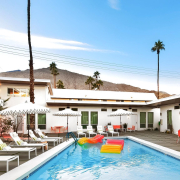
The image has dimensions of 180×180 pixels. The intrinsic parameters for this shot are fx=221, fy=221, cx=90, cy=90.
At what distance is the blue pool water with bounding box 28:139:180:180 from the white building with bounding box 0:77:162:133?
10.6m

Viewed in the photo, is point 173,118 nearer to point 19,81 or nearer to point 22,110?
point 19,81

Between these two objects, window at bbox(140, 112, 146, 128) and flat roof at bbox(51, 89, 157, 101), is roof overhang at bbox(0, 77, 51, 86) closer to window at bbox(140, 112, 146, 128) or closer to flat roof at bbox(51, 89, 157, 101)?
flat roof at bbox(51, 89, 157, 101)

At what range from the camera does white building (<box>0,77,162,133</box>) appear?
20.7m

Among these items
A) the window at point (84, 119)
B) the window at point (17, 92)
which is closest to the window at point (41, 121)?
the window at point (17, 92)

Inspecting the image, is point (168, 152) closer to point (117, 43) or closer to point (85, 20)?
point (85, 20)

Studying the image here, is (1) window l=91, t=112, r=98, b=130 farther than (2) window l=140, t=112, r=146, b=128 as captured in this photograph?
No

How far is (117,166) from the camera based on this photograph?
8.84 metres

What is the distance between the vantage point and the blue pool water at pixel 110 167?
7527 millimetres

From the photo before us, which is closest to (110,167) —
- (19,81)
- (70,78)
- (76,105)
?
(19,81)

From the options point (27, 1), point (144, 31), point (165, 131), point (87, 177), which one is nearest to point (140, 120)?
point (165, 131)

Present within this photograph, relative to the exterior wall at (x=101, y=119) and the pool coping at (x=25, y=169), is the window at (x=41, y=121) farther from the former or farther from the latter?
the pool coping at (x=25, y=169)

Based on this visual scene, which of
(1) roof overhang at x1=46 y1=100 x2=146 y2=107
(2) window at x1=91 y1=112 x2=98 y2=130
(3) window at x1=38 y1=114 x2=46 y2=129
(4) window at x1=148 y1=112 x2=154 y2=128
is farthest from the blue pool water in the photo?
(4) window at x1=148 y1=112 x2=154 y2=128

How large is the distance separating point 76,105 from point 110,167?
14484mm

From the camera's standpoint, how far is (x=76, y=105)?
2294 cm
